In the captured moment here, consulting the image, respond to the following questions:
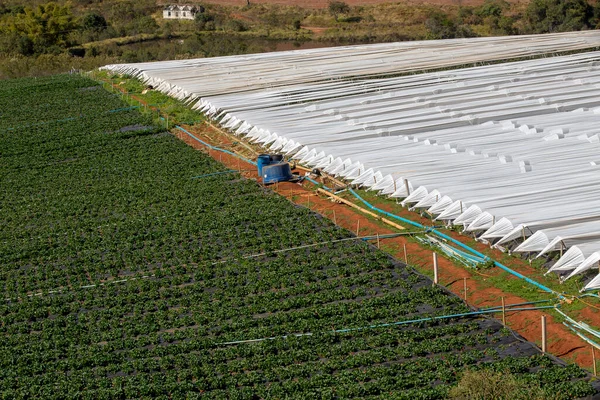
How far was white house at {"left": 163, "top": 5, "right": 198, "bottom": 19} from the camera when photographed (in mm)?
76750

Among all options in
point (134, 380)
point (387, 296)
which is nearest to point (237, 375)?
point (134, 380)

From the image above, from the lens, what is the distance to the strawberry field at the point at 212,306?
1327cm

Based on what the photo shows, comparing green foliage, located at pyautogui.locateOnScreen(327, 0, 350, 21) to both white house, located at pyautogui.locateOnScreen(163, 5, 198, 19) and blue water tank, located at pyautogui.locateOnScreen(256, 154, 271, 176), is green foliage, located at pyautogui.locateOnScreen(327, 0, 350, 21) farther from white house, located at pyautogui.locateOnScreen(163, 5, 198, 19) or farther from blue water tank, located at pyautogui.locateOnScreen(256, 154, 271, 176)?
blue water tank, located at pyautogui.locateOnScreen(256, 154, 271, 176)

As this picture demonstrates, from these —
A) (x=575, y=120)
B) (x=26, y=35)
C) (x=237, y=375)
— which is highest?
(x=26, y=35)

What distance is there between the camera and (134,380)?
13.6m

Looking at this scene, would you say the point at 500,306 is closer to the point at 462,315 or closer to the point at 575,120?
the point at 462,315

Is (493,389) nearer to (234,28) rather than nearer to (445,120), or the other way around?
(445,120)

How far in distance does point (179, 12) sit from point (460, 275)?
65.4 m

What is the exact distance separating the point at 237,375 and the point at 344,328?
7.18ft

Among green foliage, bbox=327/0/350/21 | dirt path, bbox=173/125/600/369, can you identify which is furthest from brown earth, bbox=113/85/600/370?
green foliage, bbox=327/0/350/21

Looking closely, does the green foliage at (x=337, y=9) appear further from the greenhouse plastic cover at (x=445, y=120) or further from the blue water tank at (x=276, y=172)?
the blue water tank at (x=276, y=172)

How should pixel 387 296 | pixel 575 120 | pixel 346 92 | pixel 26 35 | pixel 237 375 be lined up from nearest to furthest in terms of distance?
pixel 237 375 < pixel 387 296 < pixel 575 120 < pixel 346 92 < pixel 26 35

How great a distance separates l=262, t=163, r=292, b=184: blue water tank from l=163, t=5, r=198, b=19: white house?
55.1 meters

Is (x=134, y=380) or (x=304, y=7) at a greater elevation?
(x=304, y=7)
